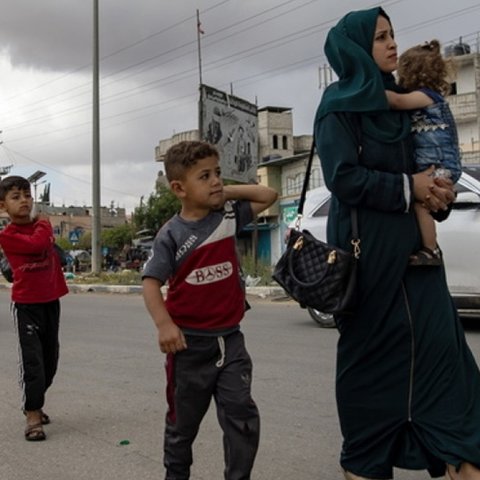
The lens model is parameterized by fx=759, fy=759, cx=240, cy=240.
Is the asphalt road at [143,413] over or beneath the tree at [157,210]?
beneath

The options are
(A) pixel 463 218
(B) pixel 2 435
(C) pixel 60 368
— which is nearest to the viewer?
(B) pixel 2 435

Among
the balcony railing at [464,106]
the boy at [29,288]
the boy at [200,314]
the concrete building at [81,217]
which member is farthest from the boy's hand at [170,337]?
the concrete building at [81,217]

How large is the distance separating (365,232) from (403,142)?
1.25 ft

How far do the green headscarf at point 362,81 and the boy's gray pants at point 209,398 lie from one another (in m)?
1.07

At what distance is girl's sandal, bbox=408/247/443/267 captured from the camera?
2.88 metres

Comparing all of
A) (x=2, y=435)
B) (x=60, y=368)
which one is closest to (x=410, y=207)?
(x=2, y=435)

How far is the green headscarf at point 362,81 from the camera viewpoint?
112 inches

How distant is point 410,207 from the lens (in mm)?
2875

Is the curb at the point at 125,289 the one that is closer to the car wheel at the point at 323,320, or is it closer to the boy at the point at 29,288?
the car wheel at the point at 323,320

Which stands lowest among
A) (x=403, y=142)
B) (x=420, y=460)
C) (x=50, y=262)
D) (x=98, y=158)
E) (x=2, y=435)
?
(x=2, y=435)

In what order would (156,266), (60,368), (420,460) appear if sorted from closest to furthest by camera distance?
1. (420,460)
2. (156,266)
3. (60,368)

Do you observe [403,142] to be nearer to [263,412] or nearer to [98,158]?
[263,412]

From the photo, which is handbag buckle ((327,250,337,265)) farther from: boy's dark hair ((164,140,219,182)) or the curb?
the curb

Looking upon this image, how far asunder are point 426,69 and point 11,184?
2914 mm
